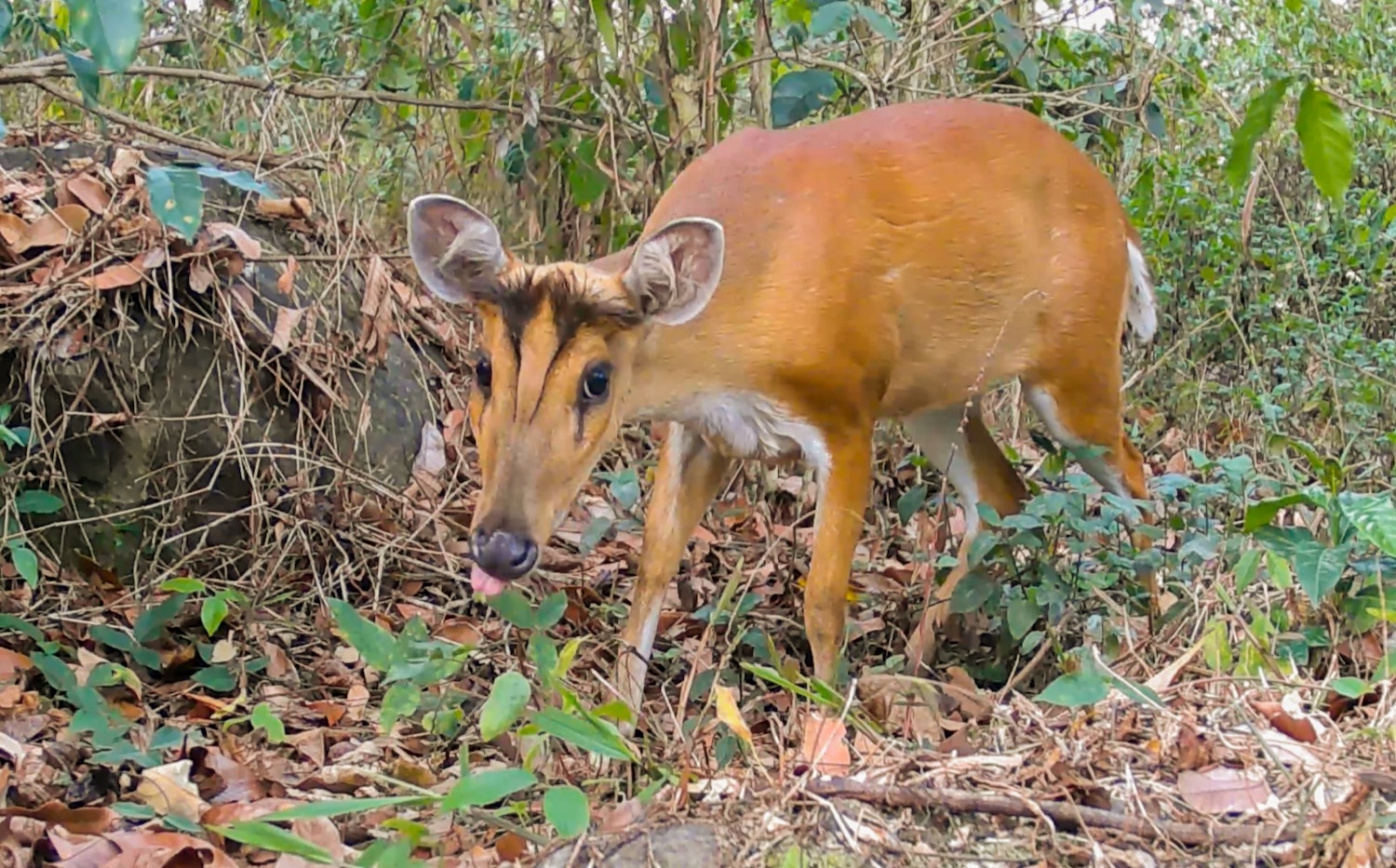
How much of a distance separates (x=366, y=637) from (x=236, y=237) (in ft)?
7.84

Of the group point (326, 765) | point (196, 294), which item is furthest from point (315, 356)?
point (326, 765)

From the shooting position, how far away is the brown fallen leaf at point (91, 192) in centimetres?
474

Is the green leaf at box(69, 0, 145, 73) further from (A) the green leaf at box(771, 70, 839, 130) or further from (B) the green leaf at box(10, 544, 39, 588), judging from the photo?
(A) the green leaf at box(771, 70, 839, 130)

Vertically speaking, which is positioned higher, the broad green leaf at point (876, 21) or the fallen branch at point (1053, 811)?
the broad green leaf at point (876, 21)

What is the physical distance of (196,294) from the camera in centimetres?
480

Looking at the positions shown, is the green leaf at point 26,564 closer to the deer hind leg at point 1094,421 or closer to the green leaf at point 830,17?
the green leaf at point 830,17

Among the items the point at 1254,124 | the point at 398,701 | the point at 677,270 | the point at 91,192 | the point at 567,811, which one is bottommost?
the point at 398,701

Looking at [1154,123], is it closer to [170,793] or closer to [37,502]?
[37,502]

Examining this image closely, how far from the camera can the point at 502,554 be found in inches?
135

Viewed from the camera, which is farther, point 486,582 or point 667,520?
point 667,520

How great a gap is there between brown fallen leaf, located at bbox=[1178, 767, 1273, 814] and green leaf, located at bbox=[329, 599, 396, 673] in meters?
1.43

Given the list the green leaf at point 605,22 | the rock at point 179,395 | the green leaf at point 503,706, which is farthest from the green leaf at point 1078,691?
the green leaf at point 605,22

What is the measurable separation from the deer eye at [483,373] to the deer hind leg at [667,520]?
0.93 m

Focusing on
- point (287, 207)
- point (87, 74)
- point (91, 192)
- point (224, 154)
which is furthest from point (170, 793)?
point (224, 154)
